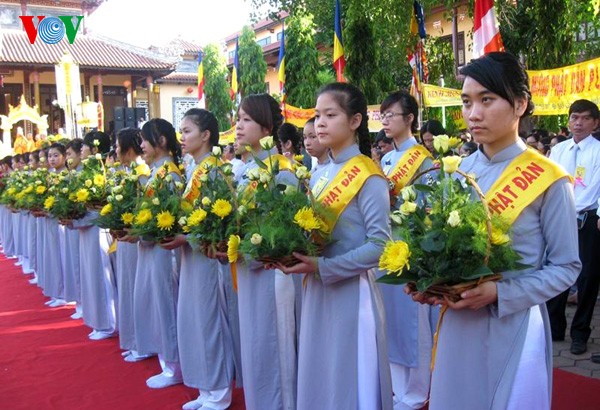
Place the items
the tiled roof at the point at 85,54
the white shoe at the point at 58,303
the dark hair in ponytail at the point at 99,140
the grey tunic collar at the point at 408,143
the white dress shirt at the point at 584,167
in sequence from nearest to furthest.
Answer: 1. the grey tunic collar at the point at 408,143
2. the white dress shirt at the point at 584,167
3. the dark hair in ponytail at the point at 99,140
4. the white shoe at the point at 58,303
5. the tiled roof at the point at 85,54

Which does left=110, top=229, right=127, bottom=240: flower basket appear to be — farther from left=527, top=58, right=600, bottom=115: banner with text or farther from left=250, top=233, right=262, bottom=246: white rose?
left=527, top=58, right=600, bottom=115: banner with text

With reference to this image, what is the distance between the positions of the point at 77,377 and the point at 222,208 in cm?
193

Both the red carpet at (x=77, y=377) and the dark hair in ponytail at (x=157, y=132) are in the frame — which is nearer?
the red carpet at (x=77, y=377)

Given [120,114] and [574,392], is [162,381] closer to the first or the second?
[574,392]

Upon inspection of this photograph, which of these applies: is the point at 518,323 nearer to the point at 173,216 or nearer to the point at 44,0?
the point at 173,216

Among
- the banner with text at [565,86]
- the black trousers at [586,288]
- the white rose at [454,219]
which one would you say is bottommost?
the black trousers at [586,288]

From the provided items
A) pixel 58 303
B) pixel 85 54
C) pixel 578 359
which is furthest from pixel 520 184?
pixel 85 54

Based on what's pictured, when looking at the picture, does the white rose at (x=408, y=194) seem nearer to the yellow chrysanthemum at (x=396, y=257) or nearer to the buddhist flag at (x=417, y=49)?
the yellow chrysanthemum at (x=396, y=257)

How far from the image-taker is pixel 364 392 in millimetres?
2271

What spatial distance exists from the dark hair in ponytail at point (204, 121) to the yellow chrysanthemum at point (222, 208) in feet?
2.75

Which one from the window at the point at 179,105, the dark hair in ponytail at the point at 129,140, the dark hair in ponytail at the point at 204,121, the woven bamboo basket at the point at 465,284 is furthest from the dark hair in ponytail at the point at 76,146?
the window at the point at 179,105

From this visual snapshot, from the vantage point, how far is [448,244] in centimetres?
157

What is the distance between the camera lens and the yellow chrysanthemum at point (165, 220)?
3.18m

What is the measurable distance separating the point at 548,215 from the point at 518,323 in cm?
31
